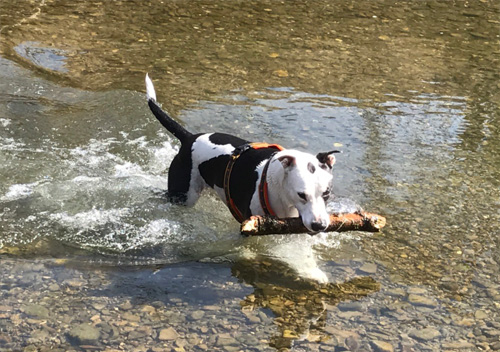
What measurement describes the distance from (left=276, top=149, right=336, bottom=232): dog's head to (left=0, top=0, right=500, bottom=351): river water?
0.68 metres

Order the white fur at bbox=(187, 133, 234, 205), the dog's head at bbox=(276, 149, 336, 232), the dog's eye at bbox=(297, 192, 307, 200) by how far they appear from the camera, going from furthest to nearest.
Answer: the white fur at bbox=(187, 133, 234, 205) → the dog's eye at bbox=(297, 192, 307, 200) → the dog's head at bbox=(276, 149, 336, 232)

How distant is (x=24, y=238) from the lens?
5555 mm

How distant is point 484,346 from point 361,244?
1.53 meters

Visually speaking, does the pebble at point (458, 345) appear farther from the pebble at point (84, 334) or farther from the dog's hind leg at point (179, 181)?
the dog's hind leg at point (179, 181)

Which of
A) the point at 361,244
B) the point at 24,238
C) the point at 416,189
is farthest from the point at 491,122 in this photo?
the point at 24,238

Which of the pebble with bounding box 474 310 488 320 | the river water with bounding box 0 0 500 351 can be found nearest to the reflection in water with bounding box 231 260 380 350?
the river water with bounding box 0 0 500 351

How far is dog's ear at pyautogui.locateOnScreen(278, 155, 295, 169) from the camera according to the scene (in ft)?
15.6

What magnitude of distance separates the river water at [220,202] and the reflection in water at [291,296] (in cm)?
2

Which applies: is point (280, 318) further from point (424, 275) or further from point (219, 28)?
point (219, 28)

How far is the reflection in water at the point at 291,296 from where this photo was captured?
176 inches

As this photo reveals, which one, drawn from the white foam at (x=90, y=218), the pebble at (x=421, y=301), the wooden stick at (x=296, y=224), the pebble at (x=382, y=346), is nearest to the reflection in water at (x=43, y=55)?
the white foam at (x=90, y=218)

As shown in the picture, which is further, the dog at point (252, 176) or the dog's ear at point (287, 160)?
the dog's ear at point (287, 160)

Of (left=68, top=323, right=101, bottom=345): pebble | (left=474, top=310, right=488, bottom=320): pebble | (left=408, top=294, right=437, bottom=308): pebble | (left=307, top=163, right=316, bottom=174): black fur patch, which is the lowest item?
(left=68, top=323, right=101, bottom=345): pebble

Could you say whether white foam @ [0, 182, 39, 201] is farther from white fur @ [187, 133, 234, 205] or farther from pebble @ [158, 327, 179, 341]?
pebble @ [158, 327, 179, 341]
